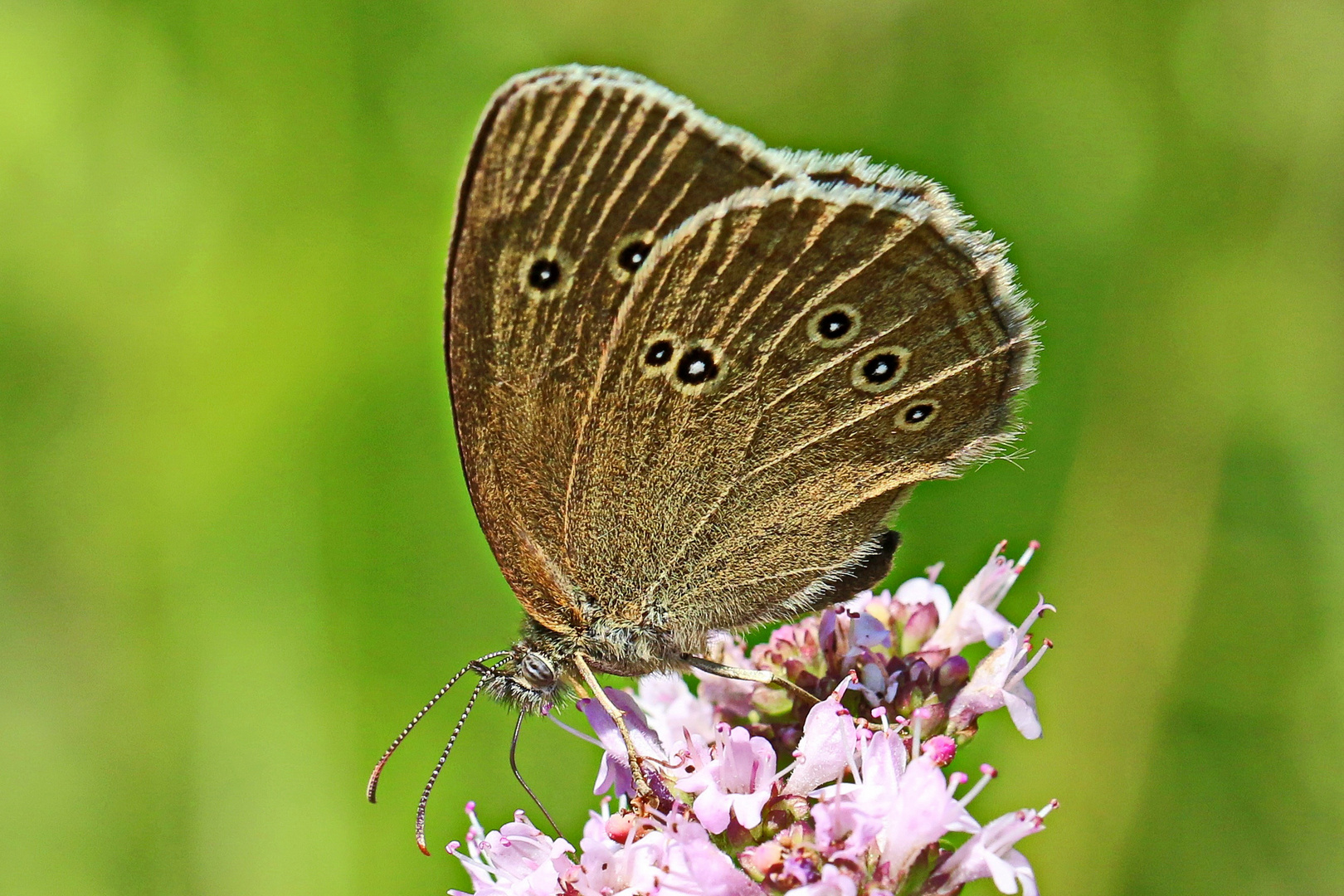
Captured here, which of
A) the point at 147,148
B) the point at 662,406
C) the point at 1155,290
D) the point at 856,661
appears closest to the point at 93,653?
the point at 147,148

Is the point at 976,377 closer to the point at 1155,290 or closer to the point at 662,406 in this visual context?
the point at 662,406

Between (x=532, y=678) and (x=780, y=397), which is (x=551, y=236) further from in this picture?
(x=532, y=678)

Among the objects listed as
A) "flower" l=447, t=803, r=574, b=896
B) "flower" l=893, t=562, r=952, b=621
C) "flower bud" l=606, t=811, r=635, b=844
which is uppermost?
"flower" l=893, t=562, r=952, b=621

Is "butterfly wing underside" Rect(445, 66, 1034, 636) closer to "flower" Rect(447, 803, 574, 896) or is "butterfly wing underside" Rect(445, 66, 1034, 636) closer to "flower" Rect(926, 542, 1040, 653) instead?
"flower" Rect(926, 542, 1040, 653)

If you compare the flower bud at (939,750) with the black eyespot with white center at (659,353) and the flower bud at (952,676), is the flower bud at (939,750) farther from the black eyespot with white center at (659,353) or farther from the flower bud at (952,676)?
the black eyespot with white center at (659,353)

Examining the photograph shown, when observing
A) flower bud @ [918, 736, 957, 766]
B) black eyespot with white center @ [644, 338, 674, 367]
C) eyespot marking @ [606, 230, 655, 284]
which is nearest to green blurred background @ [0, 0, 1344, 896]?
flower bud @ [918, 736, 957, 766]
